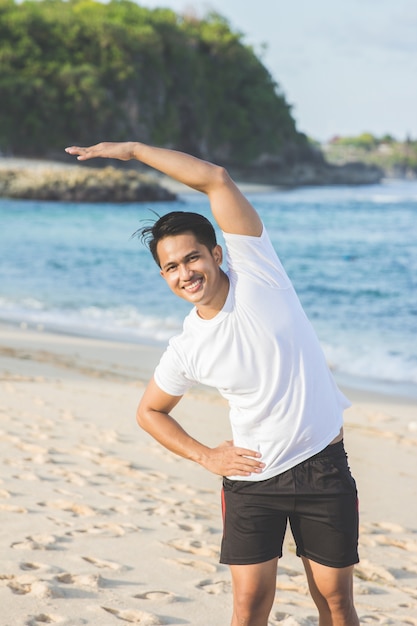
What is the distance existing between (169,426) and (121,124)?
84.3m

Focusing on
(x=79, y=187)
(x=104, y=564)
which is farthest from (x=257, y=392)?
(x=79, y=187)

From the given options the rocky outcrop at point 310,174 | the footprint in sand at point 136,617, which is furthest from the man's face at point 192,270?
the rocky outcrop at point 310,174

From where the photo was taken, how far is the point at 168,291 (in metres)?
19.3

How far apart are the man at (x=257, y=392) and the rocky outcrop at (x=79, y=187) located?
5426 cm

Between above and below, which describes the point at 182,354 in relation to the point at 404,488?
above

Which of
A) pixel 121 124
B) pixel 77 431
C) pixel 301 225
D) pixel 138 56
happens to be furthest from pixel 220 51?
pixel 77 431

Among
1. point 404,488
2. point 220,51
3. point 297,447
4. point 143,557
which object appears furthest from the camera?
point 220,51

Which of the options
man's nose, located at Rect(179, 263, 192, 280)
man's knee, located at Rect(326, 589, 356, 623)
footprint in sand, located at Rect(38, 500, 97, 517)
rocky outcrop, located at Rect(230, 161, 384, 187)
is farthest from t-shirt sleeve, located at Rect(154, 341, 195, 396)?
rocky outcrop, located at Rect(230, 161, 384, 187)

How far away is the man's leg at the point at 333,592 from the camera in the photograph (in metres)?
2.69

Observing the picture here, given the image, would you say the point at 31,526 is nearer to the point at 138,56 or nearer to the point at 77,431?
the point at 77,431

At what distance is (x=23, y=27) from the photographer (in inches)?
3369

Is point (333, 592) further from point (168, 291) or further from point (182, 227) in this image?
point (168, 291)

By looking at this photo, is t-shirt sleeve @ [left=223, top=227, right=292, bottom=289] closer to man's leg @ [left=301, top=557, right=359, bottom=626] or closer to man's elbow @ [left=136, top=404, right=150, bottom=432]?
man's elbow @ [left=136, top=404, right=150, bottom=432]

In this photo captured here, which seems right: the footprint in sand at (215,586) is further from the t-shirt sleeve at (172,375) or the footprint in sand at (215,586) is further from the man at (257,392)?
the t-shirt sleeve at (172,375)
